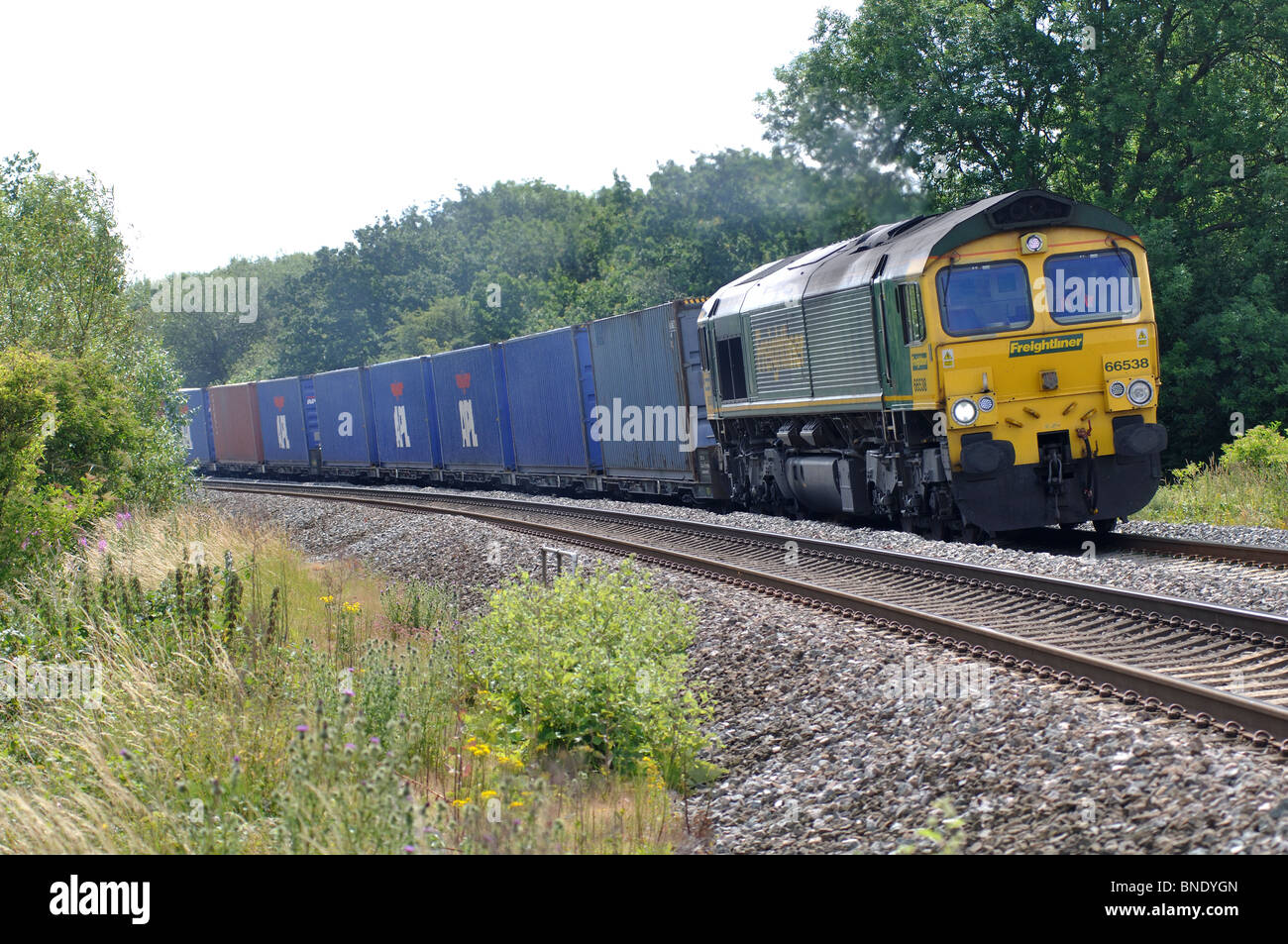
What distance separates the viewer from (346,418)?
113 feet

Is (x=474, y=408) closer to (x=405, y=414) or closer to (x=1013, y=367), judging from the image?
(x=405, y=414)

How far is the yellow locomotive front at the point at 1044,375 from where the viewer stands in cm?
1223

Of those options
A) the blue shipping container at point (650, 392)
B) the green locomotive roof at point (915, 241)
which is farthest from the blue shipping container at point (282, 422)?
the green locomotive roof at point (915, 241)

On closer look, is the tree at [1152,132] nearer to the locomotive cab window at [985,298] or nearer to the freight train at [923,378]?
the freight train at [923,378]

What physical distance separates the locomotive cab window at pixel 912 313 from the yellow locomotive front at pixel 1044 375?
0.11m

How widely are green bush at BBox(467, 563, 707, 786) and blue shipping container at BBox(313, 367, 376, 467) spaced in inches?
1004

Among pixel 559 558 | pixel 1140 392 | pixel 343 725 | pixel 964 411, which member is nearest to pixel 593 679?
pixel 343 725

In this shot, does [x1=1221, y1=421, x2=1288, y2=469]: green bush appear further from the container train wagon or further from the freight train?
the container train wagon

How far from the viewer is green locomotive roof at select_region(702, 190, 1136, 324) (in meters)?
12.4

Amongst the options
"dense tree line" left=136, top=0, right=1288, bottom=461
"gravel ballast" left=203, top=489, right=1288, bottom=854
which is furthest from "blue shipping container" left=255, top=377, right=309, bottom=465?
"gravel ballast" left=203, top=489, right=1288, bottom=854
